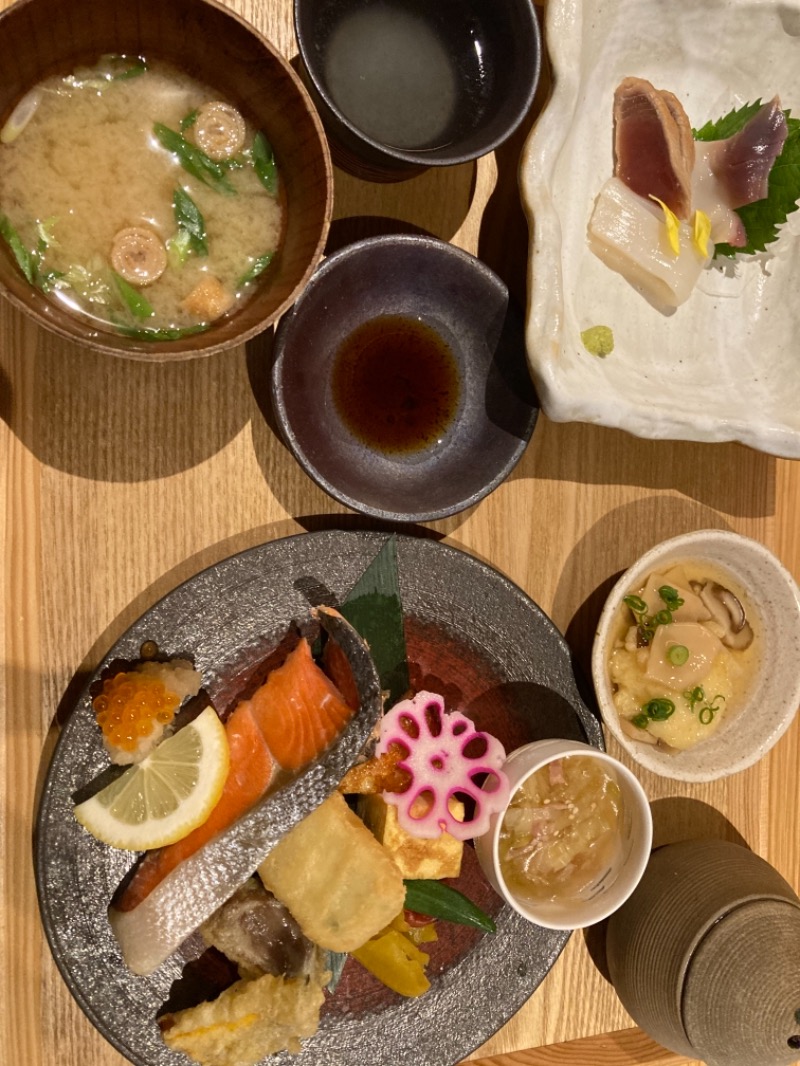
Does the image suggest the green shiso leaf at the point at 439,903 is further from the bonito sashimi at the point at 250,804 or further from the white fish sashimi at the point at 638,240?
the white fish sashimi at the point at 638,240

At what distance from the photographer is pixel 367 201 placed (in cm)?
192

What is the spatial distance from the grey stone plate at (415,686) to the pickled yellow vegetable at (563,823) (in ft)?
0.33

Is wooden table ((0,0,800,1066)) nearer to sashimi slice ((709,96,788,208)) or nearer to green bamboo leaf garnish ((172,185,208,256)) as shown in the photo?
green bamboo leaf garnish ((172,185,208,256))

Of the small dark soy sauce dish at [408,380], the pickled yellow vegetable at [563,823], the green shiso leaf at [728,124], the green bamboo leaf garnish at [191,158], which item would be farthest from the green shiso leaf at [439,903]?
the green shiso leaf at [728,124]

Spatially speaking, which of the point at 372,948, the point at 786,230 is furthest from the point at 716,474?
the point at 372,948

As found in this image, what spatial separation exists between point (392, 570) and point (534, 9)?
1.21m

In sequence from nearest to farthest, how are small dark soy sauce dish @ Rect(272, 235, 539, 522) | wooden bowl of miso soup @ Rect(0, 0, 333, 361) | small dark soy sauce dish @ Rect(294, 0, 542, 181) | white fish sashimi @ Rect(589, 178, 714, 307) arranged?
wooden bowl of miso soup @ Rect(0, 0, 333, 361) < small dark soy sauce dish @ Rect(294, 0, 542, 181) < small dark soy sauce dish @ Rect(272, 235, 539, 522) < white fish sashimi @ Rect(589, 178, 714, 307)

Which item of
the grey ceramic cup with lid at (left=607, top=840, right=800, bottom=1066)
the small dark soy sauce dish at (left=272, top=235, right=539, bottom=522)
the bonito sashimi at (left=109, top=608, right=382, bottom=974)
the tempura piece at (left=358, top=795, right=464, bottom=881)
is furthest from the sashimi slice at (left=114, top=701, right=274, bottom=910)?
the grey ceramic cup with lid at (left=607, top=840, right=800, bottom=1066)

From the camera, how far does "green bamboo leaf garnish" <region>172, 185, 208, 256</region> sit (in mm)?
1623

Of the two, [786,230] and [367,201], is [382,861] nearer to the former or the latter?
[367,201]

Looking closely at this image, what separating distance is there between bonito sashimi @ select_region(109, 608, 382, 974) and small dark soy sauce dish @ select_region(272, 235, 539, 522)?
0.35 metres

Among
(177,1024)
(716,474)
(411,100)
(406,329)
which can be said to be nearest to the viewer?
(177,1024)

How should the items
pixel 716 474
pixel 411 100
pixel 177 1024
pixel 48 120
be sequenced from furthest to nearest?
pixel 716 474 < pixel 411 100 < pixel 177 1024 < pixel 48 120

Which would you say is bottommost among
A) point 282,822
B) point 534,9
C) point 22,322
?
point 282,822
